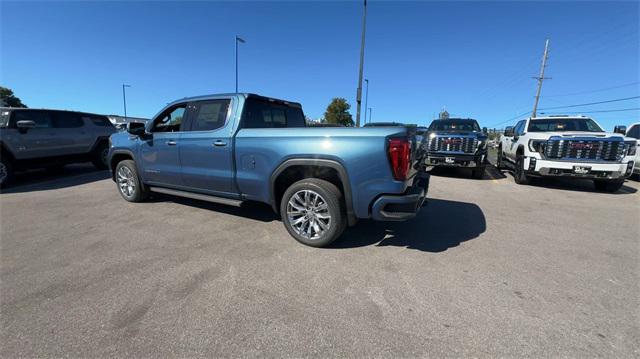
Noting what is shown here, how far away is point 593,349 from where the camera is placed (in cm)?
192

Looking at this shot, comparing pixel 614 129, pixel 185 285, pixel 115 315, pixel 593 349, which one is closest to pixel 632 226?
pixel 593 349

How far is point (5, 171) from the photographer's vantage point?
677 centimetres

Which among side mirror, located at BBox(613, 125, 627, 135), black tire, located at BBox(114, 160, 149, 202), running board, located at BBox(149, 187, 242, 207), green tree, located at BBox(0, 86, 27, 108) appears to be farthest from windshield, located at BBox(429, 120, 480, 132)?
green tree, located at BBox(0, 86, 27, 108)

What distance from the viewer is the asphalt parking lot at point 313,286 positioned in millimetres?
1979

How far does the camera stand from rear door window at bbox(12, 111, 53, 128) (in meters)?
7.09

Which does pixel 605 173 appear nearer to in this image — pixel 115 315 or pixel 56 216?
pixel 115 315

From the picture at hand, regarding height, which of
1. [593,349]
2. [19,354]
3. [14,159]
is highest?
[14,159]

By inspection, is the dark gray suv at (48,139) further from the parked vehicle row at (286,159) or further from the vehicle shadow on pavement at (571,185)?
the vehicle shadow on pavement at (571,185)

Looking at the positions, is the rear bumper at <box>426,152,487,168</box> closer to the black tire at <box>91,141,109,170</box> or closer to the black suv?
the black suv

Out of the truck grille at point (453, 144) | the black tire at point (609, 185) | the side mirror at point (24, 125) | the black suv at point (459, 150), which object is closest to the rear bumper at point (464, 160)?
the black suv at point (459, 150)

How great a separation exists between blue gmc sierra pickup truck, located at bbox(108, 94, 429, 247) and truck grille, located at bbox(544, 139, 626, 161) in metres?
4.96

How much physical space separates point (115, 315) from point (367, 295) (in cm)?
198

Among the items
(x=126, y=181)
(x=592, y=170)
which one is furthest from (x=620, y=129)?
(x=126, y=181)

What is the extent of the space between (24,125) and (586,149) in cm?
1284
